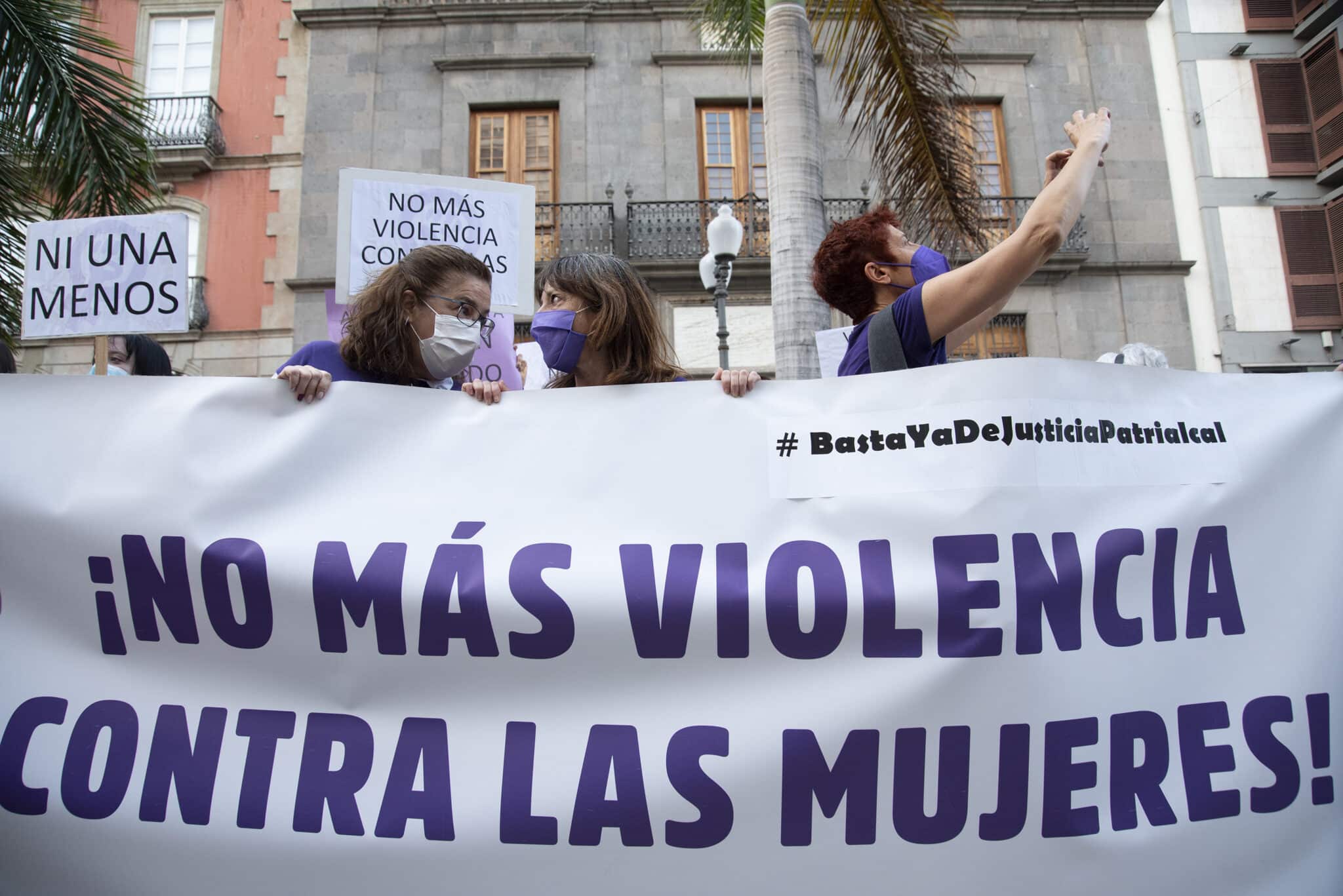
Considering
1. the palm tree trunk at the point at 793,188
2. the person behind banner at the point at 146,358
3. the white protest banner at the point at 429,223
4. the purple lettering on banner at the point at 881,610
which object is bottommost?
the purple lettering on banner at the point at 881,610

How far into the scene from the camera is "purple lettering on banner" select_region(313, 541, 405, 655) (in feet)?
6.22

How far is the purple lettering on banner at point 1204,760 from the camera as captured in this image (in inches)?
70.4

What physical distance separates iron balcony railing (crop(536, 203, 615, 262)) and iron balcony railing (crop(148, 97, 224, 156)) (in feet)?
17.5

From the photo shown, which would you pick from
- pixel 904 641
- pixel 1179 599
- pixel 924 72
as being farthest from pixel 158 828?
pixel 924 72

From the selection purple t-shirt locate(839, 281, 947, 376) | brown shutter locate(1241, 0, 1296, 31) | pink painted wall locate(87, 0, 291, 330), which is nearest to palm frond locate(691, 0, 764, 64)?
purple t-shirt locate(839, 281, 947, 376)

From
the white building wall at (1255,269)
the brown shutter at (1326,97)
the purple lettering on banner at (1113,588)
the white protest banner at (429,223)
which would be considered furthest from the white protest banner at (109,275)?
the brown shutter at (1326,97)

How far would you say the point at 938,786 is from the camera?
5.75 feet

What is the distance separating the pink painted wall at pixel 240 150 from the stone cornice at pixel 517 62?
114 inches

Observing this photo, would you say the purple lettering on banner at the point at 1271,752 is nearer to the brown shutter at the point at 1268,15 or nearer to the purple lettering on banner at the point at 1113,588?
the purple lettering on banner at the point at 1113,588

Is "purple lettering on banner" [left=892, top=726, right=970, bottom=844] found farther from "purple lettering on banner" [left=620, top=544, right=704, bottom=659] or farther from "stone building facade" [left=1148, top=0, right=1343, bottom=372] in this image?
"stone building facade" [left=1148, top=0, right=1343, bottom=372]

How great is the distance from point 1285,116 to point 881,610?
17.0 m

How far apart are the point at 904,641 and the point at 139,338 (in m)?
3.91

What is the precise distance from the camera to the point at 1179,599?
1895 millimetres

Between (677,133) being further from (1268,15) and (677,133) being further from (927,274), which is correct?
(927,274)
